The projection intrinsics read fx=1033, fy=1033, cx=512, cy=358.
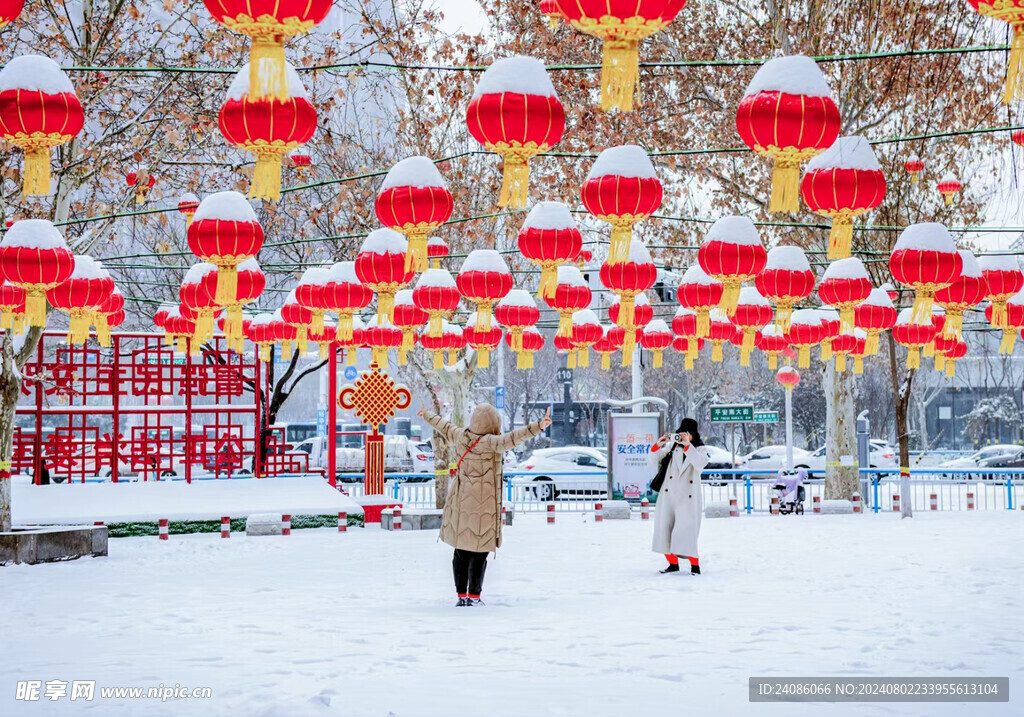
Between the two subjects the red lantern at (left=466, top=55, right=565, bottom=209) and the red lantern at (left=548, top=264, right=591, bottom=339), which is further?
the red lantern at (left=548, top=264, right=591, bottom=339)

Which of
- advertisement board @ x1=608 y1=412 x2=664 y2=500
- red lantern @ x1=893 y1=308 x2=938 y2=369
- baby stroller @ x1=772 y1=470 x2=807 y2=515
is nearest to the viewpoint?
red lantern @ x1=893 y1=308 x2=938 y2=369

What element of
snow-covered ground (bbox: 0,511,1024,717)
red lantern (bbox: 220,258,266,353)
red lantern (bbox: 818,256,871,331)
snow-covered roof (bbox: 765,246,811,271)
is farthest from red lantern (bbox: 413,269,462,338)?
red lantern (bbox: 818,256,871,331)

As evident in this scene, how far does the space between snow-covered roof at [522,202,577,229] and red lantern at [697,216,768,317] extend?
143 centimetres

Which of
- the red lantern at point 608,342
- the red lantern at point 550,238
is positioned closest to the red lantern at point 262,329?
the red lantern at point 608,342

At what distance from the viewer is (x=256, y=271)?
491 inches

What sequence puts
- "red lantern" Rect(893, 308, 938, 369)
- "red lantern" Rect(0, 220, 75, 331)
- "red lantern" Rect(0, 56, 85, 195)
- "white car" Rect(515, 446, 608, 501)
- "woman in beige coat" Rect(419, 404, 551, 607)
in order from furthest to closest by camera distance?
"white car" Rect(515, 446, 608, 501) < "red lantern" Rect(893, 308, 938, 369) < "red lantern" Rect(0, 220, 75, 331) < "woman in beige coat" Rect(419, 404, 551, 607) < "red lantern" Rect(0, 56, 85, 195)

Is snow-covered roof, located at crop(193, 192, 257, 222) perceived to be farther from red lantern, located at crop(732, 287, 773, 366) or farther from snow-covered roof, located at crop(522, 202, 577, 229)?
red lantern, located at crop(732, 287, 773, 366)

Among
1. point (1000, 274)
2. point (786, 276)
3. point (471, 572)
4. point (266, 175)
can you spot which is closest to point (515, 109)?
point (266, 175)

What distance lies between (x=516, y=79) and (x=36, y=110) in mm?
3472

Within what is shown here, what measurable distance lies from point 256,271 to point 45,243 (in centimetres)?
267

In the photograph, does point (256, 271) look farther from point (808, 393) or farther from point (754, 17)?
point (808, 393)

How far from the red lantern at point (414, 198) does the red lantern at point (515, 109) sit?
1871mm

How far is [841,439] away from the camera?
2186 centimetres

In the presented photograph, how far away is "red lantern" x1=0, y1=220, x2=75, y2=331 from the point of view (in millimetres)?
10195
